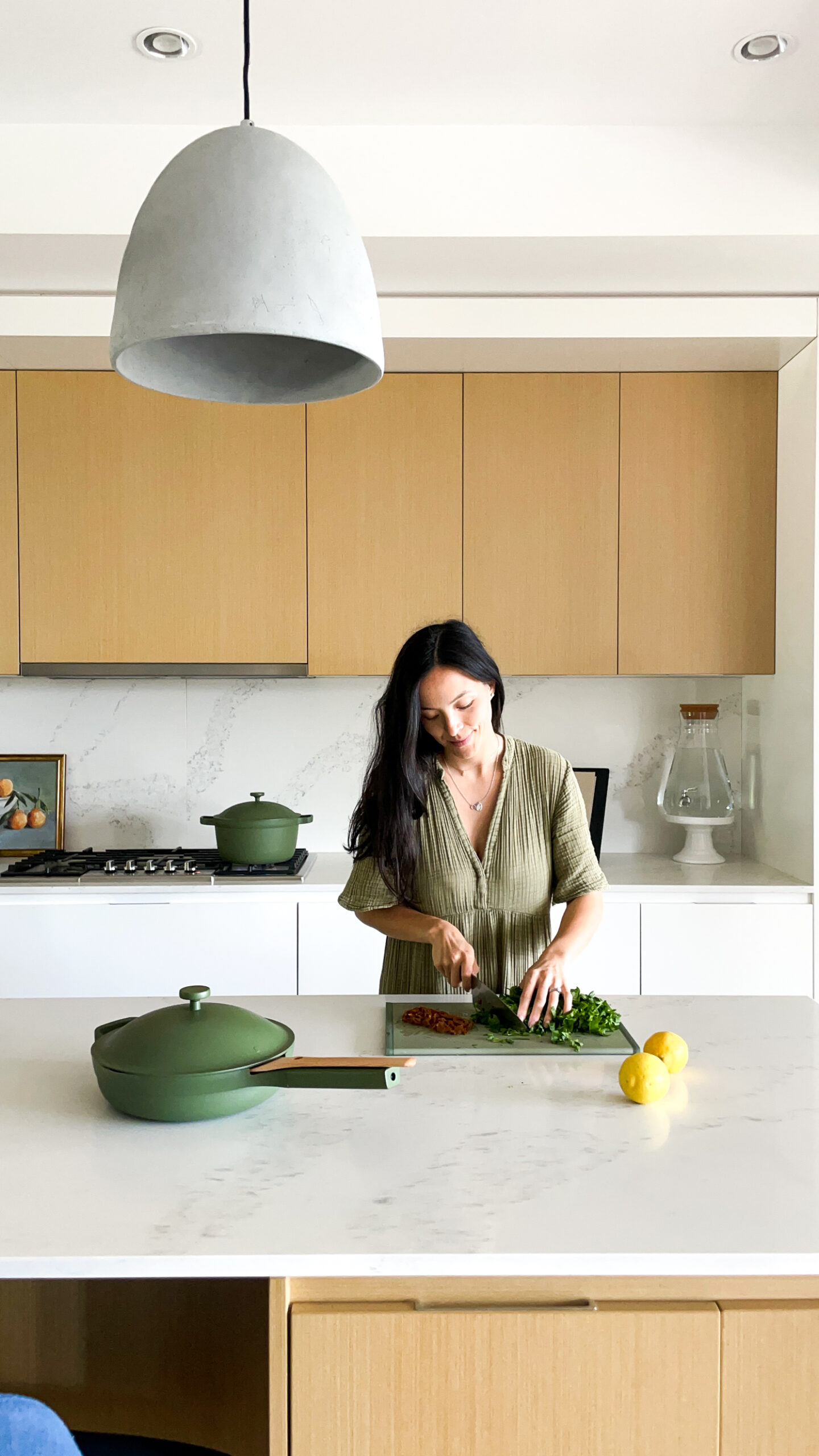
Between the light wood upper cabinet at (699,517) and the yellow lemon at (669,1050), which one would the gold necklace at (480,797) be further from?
the light wood upper cabinet at (699,517)

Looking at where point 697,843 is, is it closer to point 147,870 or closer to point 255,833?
point 255,833

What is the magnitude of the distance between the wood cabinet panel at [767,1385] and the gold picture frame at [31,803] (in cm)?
297

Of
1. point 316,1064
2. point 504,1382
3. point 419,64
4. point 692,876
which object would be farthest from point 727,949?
point 419,64

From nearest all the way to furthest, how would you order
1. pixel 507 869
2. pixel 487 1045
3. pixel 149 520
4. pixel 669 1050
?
pixel 669 1050
pixel 487 1045
pixel 507 869
pixel 149 520

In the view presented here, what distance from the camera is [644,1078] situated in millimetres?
1404

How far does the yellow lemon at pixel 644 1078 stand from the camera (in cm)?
140

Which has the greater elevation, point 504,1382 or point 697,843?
point 697,843

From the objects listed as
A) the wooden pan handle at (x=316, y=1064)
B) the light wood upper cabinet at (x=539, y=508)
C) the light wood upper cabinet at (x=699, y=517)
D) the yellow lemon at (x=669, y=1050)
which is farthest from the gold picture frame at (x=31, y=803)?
the yellow lemon at (x=669, y=1050)

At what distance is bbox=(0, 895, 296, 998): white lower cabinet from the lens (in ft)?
10.2

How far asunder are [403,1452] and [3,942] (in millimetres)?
2338

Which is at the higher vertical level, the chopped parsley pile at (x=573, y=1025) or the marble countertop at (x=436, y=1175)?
the chopped parsley pile at (x=573, y=1025)

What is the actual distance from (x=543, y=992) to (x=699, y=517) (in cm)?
214

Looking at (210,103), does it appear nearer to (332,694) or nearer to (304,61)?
(304,61)

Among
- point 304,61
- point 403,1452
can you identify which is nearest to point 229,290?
point 403,1452
